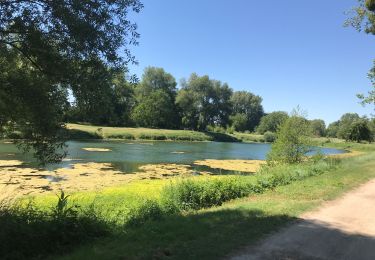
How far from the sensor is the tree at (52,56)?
30.0 feet

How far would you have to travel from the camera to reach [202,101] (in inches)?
5108

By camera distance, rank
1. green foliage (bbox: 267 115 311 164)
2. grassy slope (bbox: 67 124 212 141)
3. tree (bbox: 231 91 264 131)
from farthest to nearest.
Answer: tree (bbox: 231 91 264 131)
grassy slope (bbox: 67 124 212 141)
green foliage (bbox: 267 115 311 164)

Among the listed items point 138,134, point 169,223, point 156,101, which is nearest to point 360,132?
point 156,101

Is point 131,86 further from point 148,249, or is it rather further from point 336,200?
point 336,200

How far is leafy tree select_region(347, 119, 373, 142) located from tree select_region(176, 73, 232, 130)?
45.4 metres

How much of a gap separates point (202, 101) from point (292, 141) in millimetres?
101228

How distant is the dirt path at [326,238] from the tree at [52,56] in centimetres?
566

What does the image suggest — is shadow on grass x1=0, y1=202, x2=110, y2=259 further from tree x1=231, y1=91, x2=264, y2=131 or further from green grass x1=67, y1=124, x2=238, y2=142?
tree x1=231, y1=91, x2=264, y2=131

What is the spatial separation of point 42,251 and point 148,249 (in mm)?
2566

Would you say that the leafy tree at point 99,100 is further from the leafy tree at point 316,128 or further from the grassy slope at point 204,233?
the leafy tree at point 316,128

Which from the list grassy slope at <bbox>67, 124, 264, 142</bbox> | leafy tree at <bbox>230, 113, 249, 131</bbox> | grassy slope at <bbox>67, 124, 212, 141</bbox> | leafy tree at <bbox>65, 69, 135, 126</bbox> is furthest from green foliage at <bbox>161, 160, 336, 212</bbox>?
leafy tree at <bbox>230, 113, 249, 131</bbox>

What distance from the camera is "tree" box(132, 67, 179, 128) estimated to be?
111 m

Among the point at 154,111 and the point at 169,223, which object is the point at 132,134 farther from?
the point at 169,223

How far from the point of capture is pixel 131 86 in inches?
414
